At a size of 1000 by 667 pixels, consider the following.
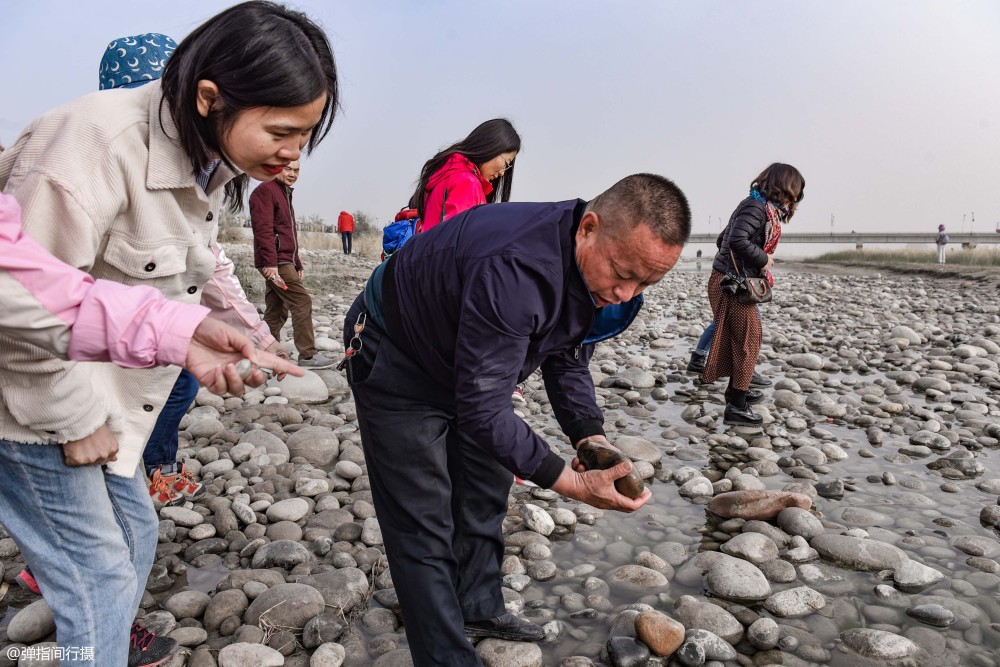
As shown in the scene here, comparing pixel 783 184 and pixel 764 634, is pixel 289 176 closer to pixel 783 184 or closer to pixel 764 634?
pixel 783 184

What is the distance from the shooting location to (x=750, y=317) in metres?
5.11

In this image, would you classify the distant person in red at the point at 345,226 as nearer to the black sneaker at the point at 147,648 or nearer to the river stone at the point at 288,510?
the river stone at the point at 288,510

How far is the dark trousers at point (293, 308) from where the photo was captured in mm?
6047

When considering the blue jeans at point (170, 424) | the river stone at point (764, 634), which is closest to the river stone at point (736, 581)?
the river stone at point (764, 634)

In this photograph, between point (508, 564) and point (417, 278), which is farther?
point (508, 564)

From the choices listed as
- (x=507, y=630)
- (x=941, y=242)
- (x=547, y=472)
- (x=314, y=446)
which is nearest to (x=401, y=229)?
(x=314, y=446)

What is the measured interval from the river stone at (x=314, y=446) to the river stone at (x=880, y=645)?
274 cm

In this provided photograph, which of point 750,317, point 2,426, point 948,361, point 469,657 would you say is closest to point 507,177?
point 750,317

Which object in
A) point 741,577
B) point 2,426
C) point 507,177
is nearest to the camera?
point 2,426

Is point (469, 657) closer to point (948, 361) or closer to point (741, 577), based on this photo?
point (741, 577)

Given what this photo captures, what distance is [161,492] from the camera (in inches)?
124

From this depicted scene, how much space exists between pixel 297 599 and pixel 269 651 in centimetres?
27

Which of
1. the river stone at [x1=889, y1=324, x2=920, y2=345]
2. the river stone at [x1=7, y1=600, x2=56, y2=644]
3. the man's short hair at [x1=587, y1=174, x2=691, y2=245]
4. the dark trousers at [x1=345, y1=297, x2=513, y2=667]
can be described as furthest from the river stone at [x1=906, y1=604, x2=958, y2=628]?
the river stone at [x1=889, y1=324, x2=920, y2=345]

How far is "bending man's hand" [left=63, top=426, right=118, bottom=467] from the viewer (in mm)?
1505
